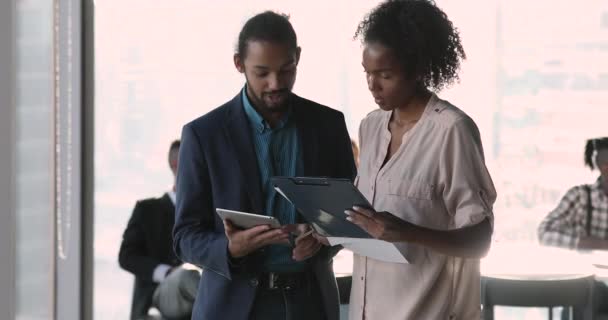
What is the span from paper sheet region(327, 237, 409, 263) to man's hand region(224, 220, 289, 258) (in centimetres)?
11

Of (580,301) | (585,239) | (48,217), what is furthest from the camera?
(585,239)

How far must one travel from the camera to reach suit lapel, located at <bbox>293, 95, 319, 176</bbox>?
2086 mm

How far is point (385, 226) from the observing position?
5.59 ft

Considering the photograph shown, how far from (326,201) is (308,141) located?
324 mm

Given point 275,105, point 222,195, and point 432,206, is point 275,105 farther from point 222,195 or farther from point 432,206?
point 432,206

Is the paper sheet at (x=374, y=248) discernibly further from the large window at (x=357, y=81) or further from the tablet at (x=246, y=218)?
the large window at (x=357, y=81)

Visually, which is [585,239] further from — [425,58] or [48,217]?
[425,58]

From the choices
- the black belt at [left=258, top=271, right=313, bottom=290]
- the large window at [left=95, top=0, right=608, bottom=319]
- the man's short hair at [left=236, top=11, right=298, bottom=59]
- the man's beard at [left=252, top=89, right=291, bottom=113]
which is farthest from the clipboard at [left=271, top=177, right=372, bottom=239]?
the large window at [left=95, top=0, right=608, bottom=319]

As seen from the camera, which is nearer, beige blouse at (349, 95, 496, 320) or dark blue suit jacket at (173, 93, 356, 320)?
beige blouse at (349, 95, 496, 320)

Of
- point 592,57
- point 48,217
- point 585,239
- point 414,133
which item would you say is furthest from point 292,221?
point 592,57

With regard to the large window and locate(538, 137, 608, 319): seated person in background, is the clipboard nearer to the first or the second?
locate(538, 137, 608, 319): seated person in background

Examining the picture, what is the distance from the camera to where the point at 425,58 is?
6.11 ft

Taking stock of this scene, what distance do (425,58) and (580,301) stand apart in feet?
7.22

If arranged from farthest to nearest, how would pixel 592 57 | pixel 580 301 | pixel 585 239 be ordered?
pixel 592 57 → pixel 585 239 → pixel 580 301
